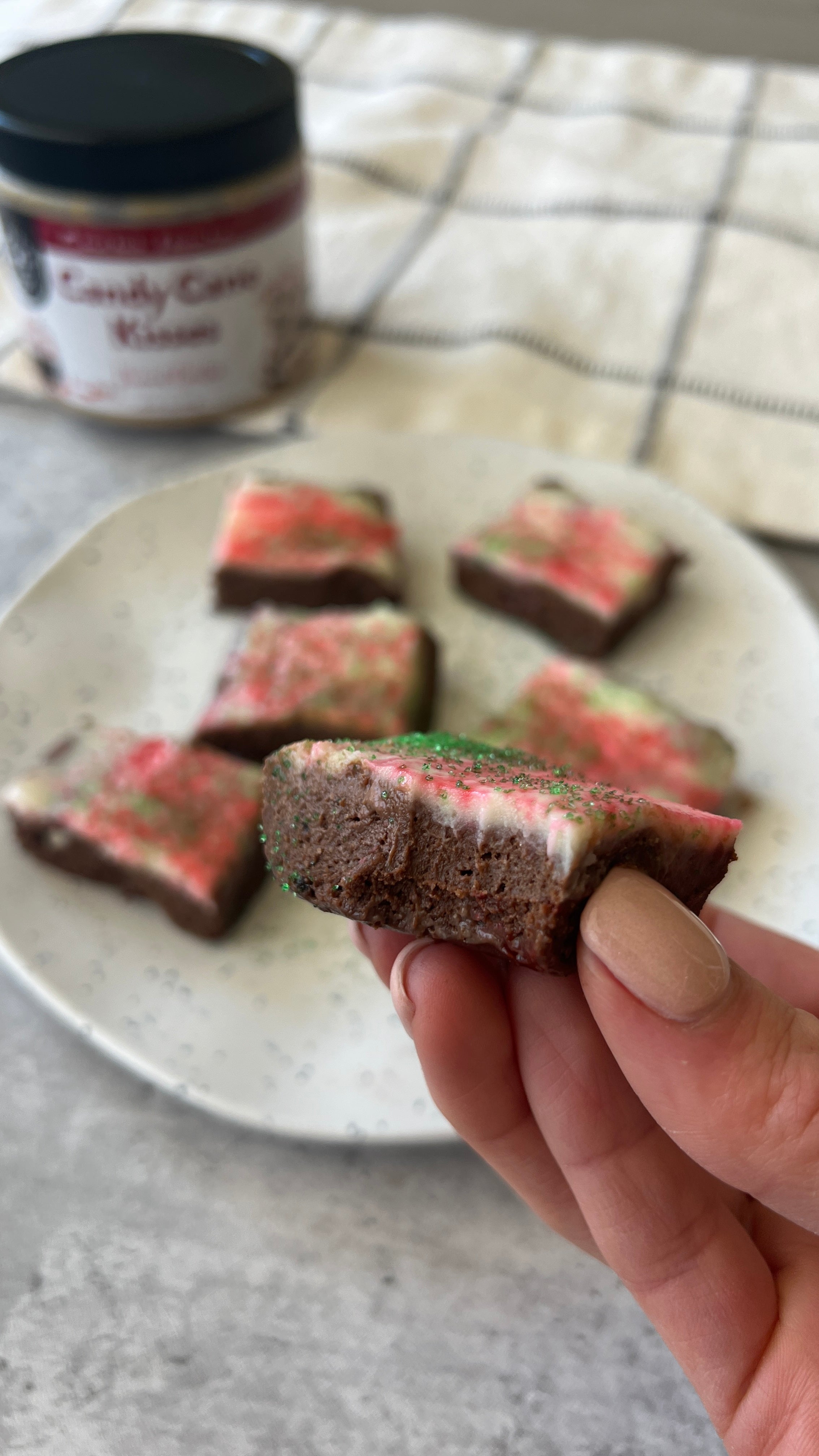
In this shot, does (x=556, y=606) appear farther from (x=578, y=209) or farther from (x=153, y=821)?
(x=578, y=209)

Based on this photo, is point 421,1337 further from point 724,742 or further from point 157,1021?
point 724,742

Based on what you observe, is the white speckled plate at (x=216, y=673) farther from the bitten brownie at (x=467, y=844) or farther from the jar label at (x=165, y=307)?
the bitten brownie at (x=467, y=844)

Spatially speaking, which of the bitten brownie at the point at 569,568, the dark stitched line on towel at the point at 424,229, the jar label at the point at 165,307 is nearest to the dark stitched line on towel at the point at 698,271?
the bitten brownie at the point at 569,568

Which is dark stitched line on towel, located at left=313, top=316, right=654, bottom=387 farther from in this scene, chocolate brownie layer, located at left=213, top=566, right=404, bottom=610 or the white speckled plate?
chocolate brownie layer, located at left=213, top=566, right=404, bottom=610

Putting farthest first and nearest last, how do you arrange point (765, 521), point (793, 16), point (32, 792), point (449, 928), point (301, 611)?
point (793, 16)
point (765, 521)
point (301, 611)
point (32, 792)
point (449, 928)

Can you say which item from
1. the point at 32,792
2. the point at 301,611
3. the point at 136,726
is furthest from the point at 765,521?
the point at 32,792

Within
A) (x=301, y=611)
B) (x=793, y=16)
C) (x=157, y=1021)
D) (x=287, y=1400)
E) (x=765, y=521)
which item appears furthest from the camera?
(x=793, y=16)

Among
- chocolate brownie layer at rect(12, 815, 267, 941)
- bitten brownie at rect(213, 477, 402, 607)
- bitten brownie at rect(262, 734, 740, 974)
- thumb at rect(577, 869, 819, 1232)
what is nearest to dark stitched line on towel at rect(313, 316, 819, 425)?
bitten brownie at rect(213, 477, 402, 607)
